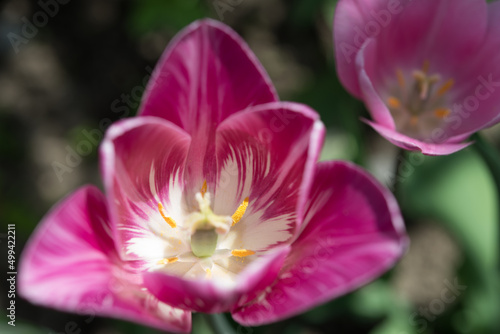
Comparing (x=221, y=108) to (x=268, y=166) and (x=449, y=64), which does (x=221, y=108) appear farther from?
(x=449, y=64)

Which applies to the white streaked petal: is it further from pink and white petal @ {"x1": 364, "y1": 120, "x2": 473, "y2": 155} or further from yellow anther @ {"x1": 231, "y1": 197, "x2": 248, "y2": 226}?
pink and white petal @ {"x1": 364, "y1": 120, "x2": 473, "y2": 155}

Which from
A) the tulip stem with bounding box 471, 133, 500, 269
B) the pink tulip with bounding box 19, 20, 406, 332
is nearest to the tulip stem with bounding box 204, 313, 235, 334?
the pink tulip with bounding box 19, 20, 406, 332

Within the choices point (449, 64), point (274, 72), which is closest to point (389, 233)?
point (449, 64)

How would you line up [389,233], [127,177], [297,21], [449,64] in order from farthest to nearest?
1. [297,21]
2. [449,64]
3. [127,177]
4. [389,233]

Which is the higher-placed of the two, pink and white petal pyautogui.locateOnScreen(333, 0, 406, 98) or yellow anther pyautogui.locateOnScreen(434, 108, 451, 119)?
pink and white petal pyautogui.locateOnScreen(333, 0, 406, 98)

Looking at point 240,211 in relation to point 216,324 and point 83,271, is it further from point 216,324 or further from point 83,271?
point 83,271

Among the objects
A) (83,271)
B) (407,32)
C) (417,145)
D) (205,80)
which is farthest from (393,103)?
(83,271)

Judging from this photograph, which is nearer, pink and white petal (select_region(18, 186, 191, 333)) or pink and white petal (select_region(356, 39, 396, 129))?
pink and white petal (select_region(18, 186, 191, 333))
